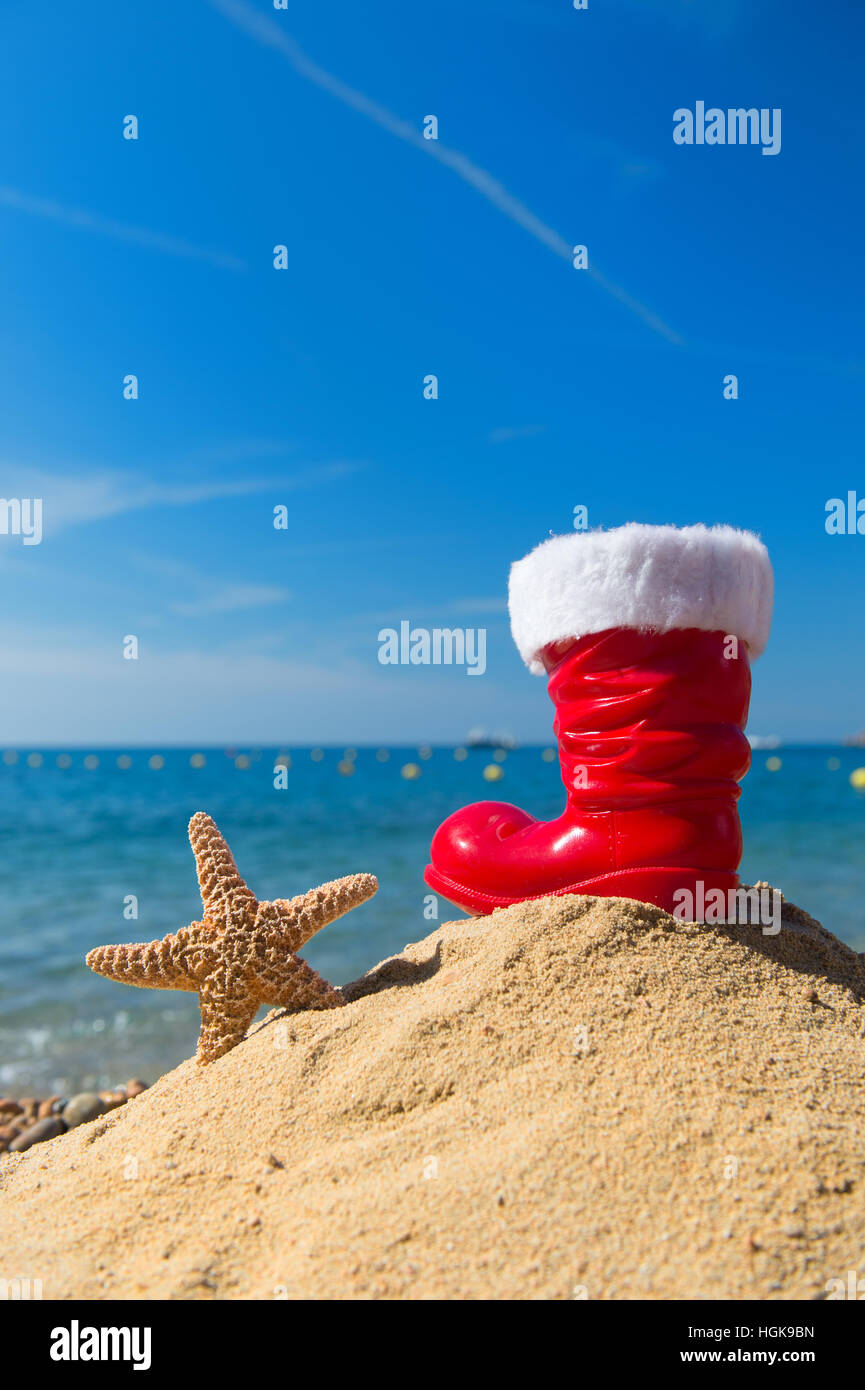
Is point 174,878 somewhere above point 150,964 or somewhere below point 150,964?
below

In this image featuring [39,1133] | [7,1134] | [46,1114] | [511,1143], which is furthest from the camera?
[46,1114]

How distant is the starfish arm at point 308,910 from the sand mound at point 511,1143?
0.28m

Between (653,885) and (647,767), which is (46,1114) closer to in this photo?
(653,885)

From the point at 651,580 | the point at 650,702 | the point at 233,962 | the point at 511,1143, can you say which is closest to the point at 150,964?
the point at 233,962

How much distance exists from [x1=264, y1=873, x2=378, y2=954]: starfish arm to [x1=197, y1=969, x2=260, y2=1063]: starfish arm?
217 mm

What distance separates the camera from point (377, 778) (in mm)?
40750

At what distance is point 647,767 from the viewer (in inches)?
120

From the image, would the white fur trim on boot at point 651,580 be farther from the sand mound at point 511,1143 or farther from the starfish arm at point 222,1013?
the starfish arm at point 222,1013

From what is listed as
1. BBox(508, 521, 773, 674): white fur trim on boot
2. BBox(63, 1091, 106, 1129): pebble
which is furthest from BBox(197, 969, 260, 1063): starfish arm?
BBox(63, 1091, 106, 1129): pebble

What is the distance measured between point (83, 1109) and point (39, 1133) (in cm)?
44
